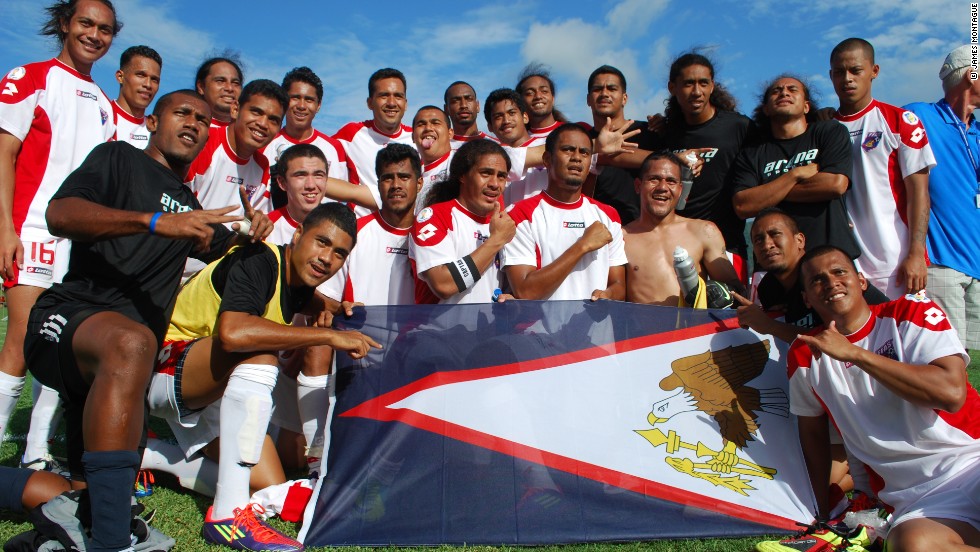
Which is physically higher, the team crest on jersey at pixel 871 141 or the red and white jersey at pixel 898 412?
the team crest on jersey at pixel 871 141

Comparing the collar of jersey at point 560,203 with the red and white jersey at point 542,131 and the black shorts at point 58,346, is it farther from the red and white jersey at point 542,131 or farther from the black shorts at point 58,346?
the black shorts at point 58,346

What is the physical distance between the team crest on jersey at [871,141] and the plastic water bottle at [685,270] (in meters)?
2.03

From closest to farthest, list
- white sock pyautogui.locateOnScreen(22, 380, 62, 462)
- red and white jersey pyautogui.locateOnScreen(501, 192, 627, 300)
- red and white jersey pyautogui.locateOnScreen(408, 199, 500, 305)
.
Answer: white sock pyautogui.locateOnScreen(22, 380, 62, 462) < red and white jersey pyautogui.locateOnScreen(408, 199, 500, 305) < red and white jersey pyautogui.locateOnScreen(501, 192, 627, 300)

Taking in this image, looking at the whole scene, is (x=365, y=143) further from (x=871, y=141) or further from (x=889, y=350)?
(x=889, y=350)

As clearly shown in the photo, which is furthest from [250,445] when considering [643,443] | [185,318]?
[643,443]

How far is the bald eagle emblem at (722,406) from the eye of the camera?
12.3 feet

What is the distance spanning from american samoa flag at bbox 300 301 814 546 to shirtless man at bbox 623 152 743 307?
742 mm

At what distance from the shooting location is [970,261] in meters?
5.63

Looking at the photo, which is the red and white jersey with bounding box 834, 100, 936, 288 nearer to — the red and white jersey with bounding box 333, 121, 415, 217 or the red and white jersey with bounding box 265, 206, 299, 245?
the red and white jersey with bounding box 333, 121, 415, 217

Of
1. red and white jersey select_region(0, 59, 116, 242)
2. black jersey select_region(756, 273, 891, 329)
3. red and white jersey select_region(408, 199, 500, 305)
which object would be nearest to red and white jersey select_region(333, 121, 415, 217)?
red and white jersey select_region(408, 199, 500, 305)

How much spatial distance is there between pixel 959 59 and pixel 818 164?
1.80 metres

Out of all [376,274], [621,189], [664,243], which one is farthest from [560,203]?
[376,274]

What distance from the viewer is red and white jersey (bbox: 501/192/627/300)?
15.6 feet

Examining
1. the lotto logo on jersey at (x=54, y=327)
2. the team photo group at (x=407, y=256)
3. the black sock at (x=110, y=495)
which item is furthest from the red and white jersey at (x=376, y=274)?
the black sock at (x=110, y=495)
